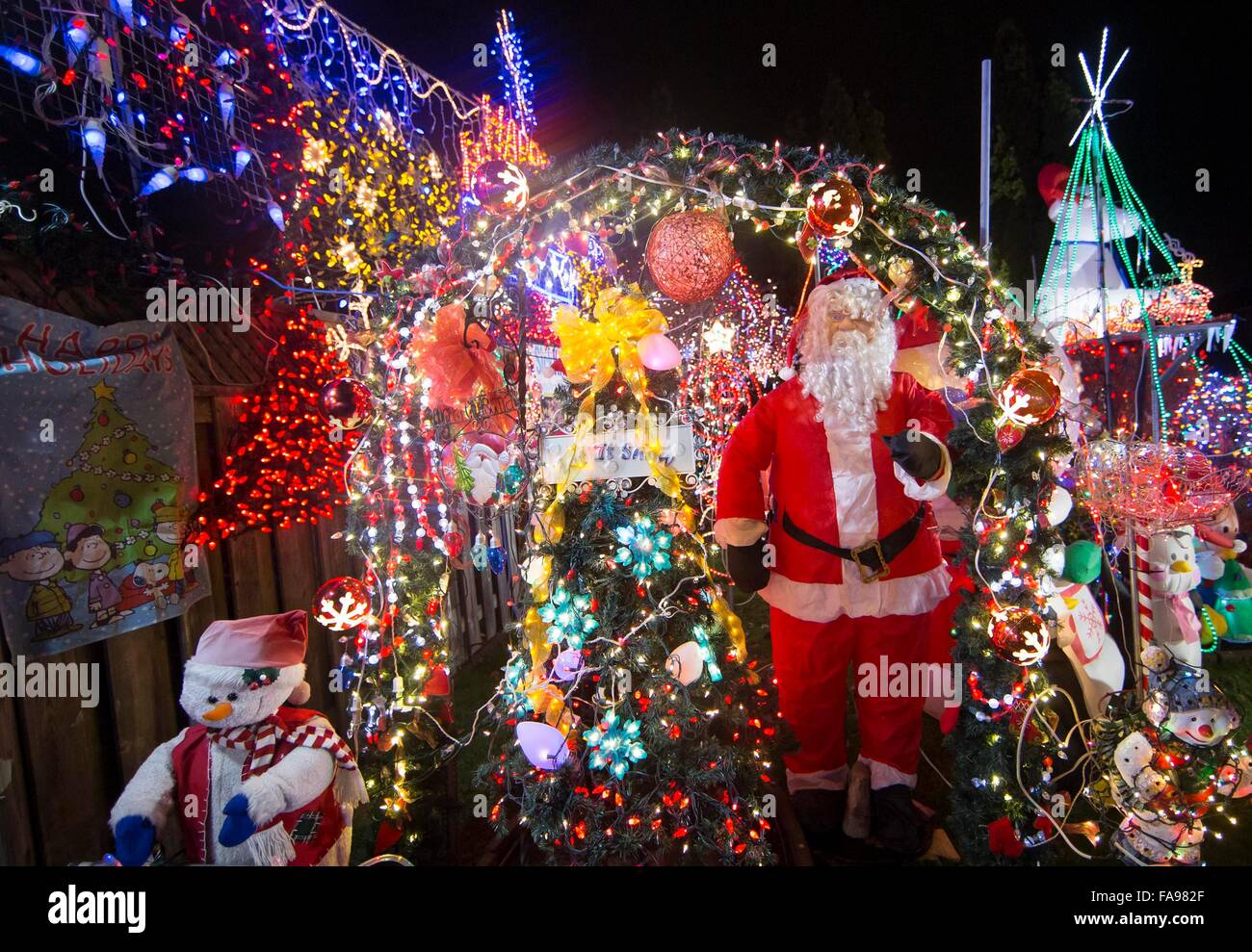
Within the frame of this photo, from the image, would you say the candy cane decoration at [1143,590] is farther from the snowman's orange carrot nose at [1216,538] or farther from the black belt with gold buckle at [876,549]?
the black belt with gold buckle at [876,549]

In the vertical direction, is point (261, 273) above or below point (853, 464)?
above

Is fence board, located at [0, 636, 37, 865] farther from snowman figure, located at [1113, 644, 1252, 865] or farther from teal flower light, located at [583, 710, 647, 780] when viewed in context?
snowman figure, located at [1113, 644, 1252, 865]

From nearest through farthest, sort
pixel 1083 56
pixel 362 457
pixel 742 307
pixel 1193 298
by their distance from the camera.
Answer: pixel 362 457
pixel 1083 56
pixel 1193 298
pixel 742 307

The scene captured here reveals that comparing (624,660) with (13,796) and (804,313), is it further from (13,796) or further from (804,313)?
(13,796)

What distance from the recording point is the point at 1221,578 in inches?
189

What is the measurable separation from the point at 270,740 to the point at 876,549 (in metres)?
2.57

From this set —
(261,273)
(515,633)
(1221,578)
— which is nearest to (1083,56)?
(1221,578)

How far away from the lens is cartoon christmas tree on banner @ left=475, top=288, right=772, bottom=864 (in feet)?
8.52

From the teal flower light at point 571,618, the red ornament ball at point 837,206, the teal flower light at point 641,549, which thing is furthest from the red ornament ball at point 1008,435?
the teal flower light at point 571,618

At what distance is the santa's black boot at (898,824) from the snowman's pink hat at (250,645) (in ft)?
8.55

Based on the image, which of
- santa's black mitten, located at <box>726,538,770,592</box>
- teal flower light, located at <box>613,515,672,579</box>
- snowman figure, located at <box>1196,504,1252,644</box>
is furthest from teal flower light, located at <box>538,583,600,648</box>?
snowman figure, located at <box>1196,504,1252,644</box>

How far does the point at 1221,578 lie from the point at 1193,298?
8.32 feet

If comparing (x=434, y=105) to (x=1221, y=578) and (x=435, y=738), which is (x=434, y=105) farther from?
(x=1221, y=578)

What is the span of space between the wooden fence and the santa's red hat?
2.81 m
